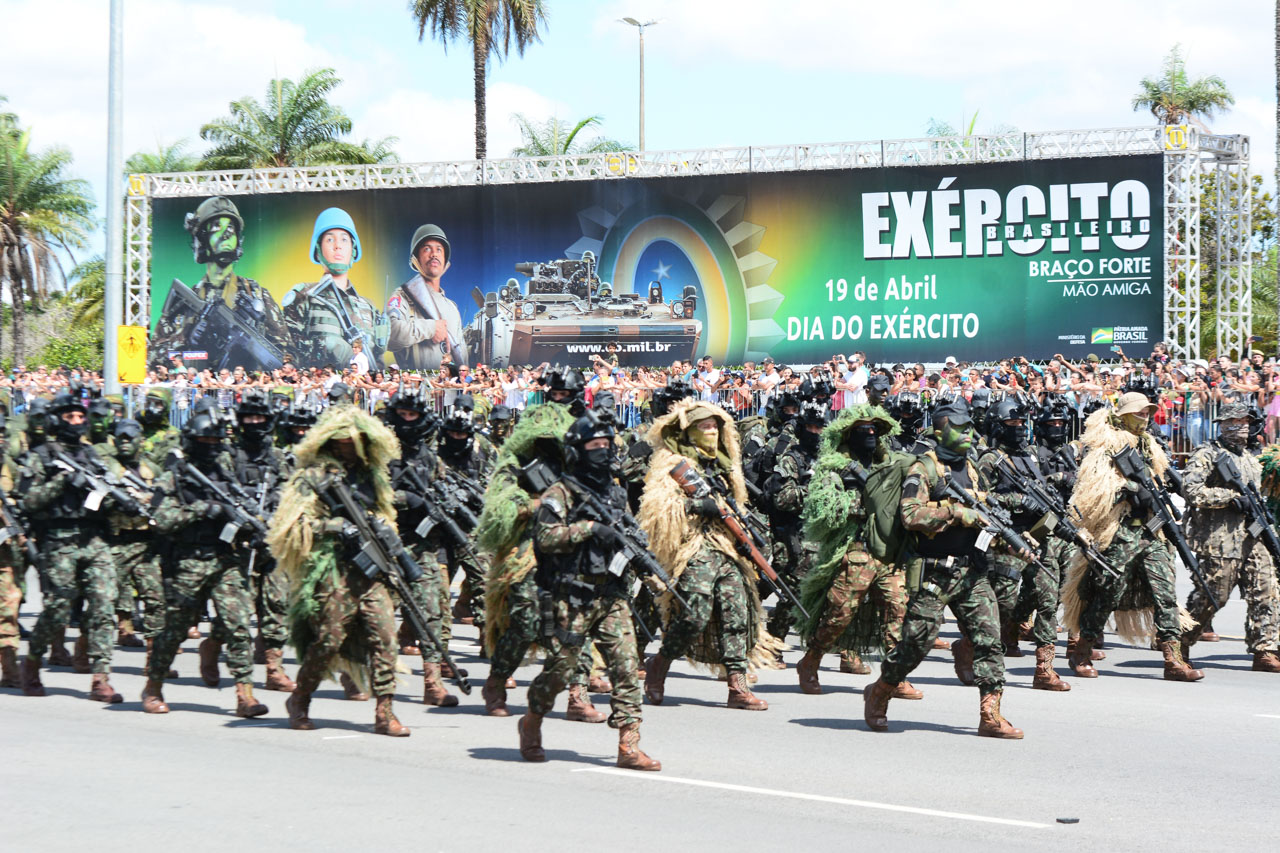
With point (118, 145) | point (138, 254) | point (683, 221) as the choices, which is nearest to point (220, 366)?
point (138, 254)

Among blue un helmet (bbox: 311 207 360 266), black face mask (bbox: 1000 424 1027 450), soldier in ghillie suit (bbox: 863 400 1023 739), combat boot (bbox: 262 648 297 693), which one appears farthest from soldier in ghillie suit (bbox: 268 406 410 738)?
blue un helmet (bbox: 311 207 360 266)

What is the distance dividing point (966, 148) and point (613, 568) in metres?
23.7

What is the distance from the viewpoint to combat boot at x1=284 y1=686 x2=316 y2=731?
9.02 m

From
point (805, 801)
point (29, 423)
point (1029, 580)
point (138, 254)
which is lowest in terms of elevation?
point (805, 801)

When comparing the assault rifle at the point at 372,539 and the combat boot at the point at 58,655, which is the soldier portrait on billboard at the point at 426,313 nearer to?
the combat boot at the point at 58,655

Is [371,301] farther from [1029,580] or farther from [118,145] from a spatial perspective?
[1029,580]

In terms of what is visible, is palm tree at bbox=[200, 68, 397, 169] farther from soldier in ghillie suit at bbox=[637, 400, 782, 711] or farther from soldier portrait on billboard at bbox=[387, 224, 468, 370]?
soldier in ghillie suit at bbox=[637, 400, 782, 711]

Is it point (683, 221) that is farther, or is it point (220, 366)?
point (220, 366)

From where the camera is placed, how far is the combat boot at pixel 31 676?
1027cm

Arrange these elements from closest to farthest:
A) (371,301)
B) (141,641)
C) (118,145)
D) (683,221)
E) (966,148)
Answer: (141,641)
(118,145)
(966,148)
(683,221)
(371,301)

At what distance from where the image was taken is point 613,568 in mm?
7695

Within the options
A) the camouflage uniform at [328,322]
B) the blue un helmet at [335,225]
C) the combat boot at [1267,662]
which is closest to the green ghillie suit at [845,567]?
the combat boot at [1267,662]

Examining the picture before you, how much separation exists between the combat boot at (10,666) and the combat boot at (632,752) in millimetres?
4895

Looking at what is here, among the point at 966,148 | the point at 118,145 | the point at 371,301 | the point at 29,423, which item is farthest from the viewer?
the point at 371,301
